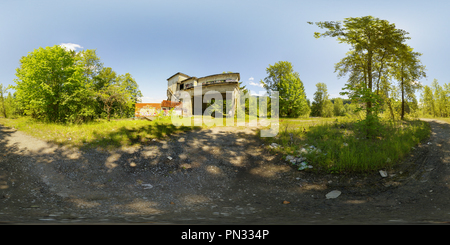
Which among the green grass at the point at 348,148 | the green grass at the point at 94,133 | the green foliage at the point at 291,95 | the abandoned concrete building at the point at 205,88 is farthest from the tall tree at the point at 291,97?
the green grass at the point at 94,133

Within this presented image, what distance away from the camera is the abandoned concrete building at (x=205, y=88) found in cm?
2520

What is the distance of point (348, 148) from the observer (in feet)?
24.0

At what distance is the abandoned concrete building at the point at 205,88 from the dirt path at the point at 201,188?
17530mm

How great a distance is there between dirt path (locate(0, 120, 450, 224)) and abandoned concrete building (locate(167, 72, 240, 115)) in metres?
17.5

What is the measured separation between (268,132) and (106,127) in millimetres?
10316

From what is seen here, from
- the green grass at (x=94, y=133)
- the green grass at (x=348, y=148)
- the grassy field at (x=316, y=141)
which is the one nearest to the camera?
the green grass at (x=348, y=148)

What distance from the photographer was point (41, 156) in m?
7.19

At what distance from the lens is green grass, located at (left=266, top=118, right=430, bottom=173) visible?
6.32m

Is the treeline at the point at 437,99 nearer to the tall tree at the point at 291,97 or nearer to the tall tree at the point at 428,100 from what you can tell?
the tall tree at the point at 428,100

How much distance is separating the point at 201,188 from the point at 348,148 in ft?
20.7


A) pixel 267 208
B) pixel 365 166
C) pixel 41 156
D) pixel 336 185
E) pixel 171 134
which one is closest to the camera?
pixel 267 208

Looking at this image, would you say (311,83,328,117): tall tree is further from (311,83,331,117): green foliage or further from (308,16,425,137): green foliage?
(308,16,425,137): green foliage

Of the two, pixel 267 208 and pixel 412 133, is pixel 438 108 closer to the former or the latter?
pixel 412 133

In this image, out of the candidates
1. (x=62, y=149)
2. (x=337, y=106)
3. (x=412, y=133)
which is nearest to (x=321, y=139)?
(x=412, y=133)
